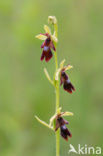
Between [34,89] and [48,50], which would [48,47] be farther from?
[34,89]

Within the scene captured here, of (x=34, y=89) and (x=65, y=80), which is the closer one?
(x=65, y=80)

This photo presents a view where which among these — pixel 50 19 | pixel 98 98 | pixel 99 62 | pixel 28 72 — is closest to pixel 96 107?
pixel 98 98

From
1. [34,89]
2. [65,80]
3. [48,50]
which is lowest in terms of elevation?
[34,89]

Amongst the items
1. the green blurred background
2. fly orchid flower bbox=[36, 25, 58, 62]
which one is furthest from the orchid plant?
the green blurred background

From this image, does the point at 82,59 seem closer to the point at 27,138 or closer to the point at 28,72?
the point at 28,72

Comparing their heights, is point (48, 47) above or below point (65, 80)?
above

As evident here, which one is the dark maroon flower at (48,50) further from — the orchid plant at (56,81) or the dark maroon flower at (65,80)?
the dark maroon flower at (65,80)

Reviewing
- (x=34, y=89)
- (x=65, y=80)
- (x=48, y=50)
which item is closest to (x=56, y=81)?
(x=65, y=80)

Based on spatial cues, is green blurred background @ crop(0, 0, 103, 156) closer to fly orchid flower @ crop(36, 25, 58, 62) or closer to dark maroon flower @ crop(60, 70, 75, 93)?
dark maroon flower @ crop(60, 70, 75, 93)
